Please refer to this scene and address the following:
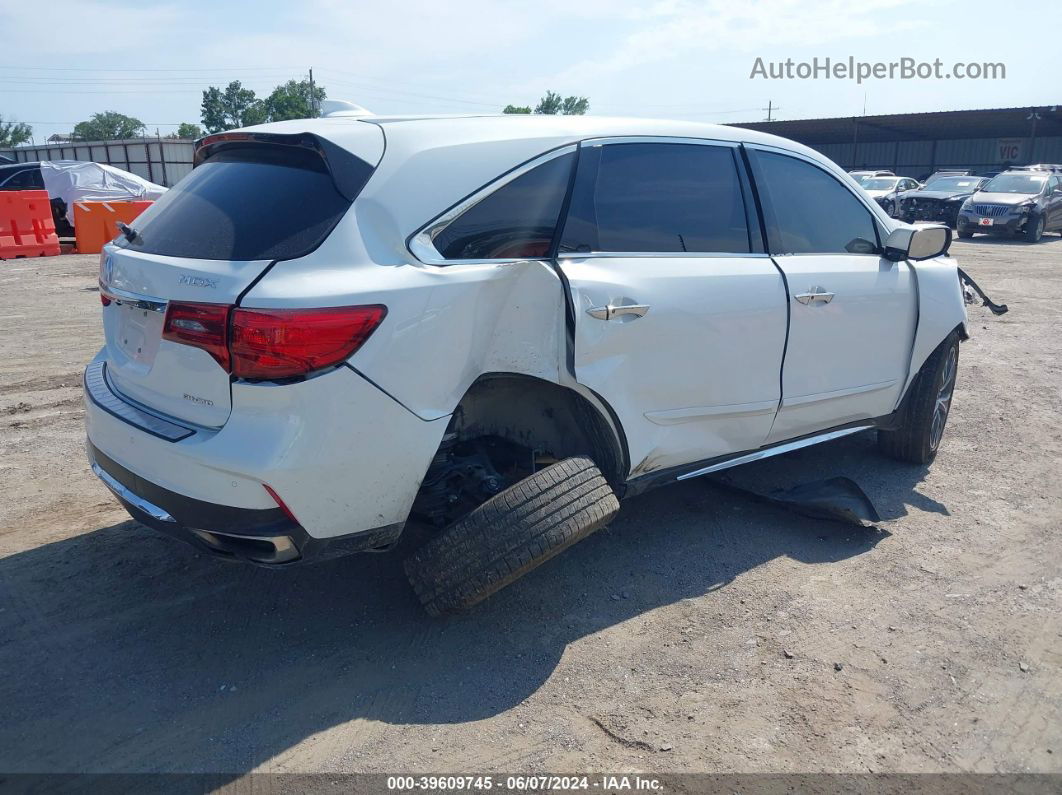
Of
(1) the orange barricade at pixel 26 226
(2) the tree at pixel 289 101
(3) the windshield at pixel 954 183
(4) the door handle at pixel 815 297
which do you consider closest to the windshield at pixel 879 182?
(3) the windshield at pixel 954 183

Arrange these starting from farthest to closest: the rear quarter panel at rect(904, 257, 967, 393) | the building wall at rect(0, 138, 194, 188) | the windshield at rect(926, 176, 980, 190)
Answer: the building wall at rect(0, 138, 194, 188), the windshield at rect(926, 176, 980, 190), the rear quarter panel at rect(904, 257, 967, 393)

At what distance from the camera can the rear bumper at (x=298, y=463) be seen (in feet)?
8.79

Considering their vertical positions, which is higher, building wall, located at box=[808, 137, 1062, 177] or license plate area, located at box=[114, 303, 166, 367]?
license plate area, located at box=[114, 303, 166, 367]

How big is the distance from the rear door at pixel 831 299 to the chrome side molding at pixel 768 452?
65 mm

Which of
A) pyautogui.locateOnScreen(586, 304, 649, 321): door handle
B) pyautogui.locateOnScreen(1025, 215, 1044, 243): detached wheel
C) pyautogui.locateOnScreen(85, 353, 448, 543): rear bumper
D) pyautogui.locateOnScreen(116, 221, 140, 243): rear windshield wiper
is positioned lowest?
pyautogui.locateOnScreen(1025, 215, 1044, 243): detached wheel

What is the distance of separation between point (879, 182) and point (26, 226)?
25208 millimetres

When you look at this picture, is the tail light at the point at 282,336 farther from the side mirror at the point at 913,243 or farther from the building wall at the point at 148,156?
the building wall at the point at 148,156

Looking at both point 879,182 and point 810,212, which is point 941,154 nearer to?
point 879,182

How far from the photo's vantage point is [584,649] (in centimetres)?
327

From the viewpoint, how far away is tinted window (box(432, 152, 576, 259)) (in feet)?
9.98

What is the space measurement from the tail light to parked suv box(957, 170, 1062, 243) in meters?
21.9

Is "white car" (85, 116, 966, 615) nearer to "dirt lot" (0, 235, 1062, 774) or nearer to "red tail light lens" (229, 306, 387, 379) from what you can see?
"red tail light lens" (229, 306, 387, 379)

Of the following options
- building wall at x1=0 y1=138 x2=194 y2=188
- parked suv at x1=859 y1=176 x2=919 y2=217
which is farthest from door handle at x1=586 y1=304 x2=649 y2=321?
building wall at x1=0 y1=138 x2=194 y2=188

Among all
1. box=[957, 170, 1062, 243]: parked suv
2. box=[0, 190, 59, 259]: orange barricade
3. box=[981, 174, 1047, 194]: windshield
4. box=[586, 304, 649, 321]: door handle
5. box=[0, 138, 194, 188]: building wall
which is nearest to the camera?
box=[586, 304, 649, 321]: door handle
